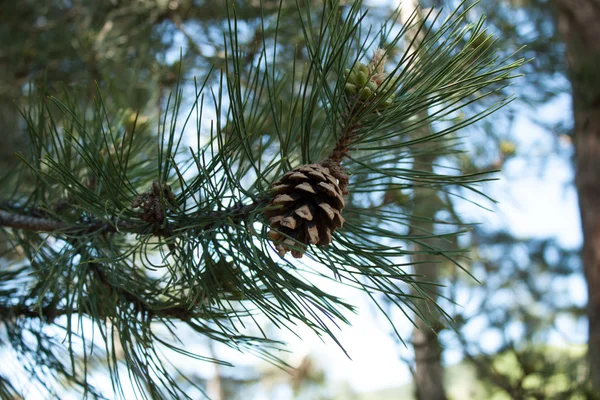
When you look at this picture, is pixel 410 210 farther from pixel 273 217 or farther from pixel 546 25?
pixel 546 25

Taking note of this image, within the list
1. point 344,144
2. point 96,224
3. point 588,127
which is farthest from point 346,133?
point 588,127

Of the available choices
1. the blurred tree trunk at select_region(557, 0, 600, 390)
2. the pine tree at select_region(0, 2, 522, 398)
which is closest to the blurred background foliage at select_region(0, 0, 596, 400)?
the blurred tree trunk at select_region(557, 0, 600, 390)

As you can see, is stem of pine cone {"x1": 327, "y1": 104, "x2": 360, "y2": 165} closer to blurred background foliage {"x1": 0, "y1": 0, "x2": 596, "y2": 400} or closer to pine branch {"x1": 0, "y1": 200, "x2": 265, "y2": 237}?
pine branch {"x1": 0, "y1": 200, "x2": 265, "y2": 237}

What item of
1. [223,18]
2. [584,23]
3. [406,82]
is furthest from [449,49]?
[584,23]

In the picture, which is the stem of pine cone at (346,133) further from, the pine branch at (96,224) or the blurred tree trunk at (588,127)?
the blurred tree trunk at (588,127)

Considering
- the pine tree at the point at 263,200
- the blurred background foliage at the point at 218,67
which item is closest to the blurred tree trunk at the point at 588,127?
the blurred background foliage at the point at 218,67

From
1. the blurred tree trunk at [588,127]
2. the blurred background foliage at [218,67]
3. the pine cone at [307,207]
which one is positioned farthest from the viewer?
the blurred tree trunk at [588,127]
